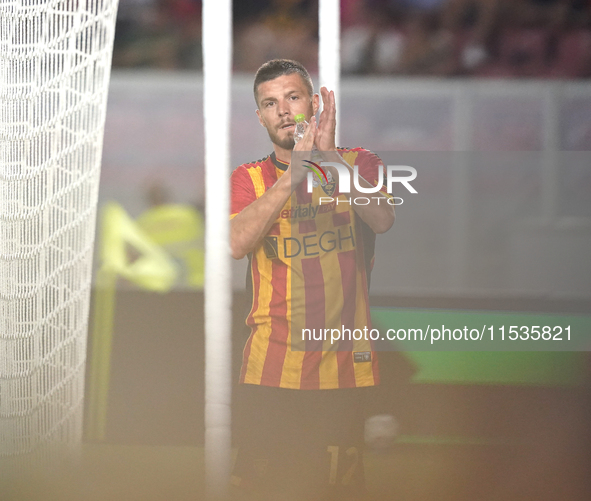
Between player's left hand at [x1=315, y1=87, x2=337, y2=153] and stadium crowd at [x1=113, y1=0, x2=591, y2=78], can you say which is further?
stadium crowd at [x1=113, y1=0, x2=591, y2=78]

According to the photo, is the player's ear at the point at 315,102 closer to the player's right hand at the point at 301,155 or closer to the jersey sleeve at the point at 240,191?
the player's right hand at the point at 301,155

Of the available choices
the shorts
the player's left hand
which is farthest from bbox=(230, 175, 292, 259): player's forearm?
the shorts

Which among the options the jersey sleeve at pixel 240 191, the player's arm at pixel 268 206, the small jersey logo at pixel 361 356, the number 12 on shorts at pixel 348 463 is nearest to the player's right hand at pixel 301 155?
the player's arm at pixel 268 206

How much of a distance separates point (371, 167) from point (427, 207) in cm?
16

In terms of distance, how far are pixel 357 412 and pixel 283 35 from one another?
0.91 metres

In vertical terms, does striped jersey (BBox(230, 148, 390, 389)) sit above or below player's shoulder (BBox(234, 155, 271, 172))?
below

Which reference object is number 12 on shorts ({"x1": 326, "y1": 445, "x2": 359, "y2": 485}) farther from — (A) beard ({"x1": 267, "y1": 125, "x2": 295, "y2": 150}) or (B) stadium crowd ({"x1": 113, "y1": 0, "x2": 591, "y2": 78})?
(B) stadium crowd ({"x1": 113, "y1": 0, "x2": 591, "y2": 78})

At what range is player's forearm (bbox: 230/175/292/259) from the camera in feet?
4.42

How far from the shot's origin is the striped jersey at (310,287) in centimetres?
138

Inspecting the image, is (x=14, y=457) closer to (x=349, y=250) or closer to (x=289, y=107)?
(x=349, y=250)

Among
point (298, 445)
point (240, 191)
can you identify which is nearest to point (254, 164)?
point (240, 191)

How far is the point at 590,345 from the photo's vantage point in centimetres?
145

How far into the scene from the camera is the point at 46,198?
1371 millimetres

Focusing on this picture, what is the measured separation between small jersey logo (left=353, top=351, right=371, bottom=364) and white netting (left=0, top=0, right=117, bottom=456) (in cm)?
65
